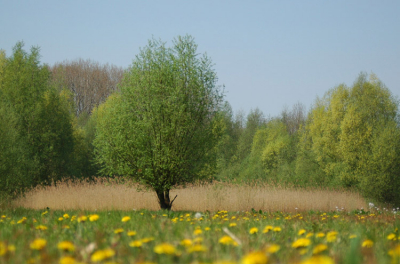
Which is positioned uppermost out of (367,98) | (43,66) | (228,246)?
(43,66)

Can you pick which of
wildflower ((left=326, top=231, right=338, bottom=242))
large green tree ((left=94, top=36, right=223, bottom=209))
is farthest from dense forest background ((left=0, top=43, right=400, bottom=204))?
wildflower ((left=326, top=231, right=338, bottom=242))

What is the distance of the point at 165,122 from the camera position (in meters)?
12.1

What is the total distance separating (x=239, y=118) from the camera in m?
50.1

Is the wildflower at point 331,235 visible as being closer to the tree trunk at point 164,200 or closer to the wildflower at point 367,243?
the wildflower at point 367,243

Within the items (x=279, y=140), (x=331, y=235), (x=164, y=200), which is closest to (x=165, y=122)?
(x=164, y=200)

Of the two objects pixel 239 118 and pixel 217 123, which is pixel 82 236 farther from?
pixel 239 118

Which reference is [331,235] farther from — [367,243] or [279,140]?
[279,140]

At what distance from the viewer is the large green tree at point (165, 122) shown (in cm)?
1195

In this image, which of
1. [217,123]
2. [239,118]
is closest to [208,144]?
[217,123]

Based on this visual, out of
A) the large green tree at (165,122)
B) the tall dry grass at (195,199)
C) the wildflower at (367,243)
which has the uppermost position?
the large green tree at (165,122)

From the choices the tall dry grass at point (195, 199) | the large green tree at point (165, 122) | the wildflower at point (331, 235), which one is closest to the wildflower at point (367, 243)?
the wildflower at point (331, 235)

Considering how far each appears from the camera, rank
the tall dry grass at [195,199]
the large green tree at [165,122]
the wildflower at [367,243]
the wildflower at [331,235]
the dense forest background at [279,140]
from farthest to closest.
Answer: the dense forest background at [279,140] → the tall dry grass at [195,199] → the large green tree at [165,122] → the wildflower at [331,235] → the wildflower at [367,243]

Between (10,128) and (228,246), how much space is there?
18969mm

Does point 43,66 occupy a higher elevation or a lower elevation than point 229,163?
higher
